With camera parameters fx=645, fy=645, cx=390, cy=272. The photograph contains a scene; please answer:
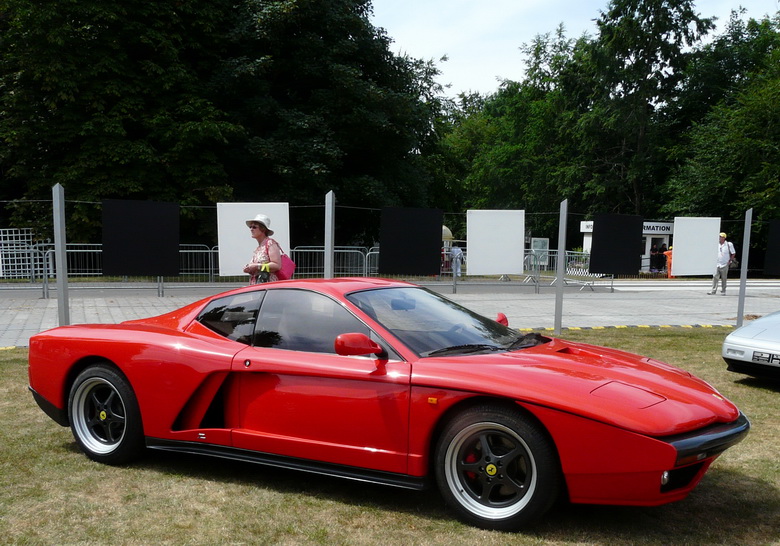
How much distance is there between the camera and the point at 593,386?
3.31m

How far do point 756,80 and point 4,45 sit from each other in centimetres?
3934

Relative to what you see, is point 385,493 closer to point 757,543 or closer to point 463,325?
point 463,325

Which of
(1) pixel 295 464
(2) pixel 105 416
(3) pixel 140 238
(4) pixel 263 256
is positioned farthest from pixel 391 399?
(3) pixel 140 238

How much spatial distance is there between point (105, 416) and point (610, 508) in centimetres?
334

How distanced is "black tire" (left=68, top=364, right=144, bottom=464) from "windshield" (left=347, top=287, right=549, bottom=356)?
1.71 metres

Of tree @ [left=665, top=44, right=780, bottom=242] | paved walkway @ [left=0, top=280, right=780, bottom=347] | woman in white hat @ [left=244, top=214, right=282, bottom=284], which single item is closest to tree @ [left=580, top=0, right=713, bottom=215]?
tree @ [left=665, top=44, right=780, bottom=242]

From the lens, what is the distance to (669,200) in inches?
1730

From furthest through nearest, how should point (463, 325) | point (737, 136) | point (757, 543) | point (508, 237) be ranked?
point (737, 136) < point (508, 237) < point (463, 325) < point (757, 543)

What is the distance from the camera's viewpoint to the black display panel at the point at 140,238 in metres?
9.54

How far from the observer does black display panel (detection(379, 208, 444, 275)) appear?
11.0 meters

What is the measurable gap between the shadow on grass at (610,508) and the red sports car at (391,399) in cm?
20

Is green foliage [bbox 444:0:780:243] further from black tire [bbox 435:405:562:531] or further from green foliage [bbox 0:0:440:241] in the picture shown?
black tire [bbox 435:405:562:531]

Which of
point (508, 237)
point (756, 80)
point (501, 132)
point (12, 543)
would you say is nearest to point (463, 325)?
point (12, 543)

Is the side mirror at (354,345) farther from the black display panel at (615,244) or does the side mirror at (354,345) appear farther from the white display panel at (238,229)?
the black display panel at (615,244)
